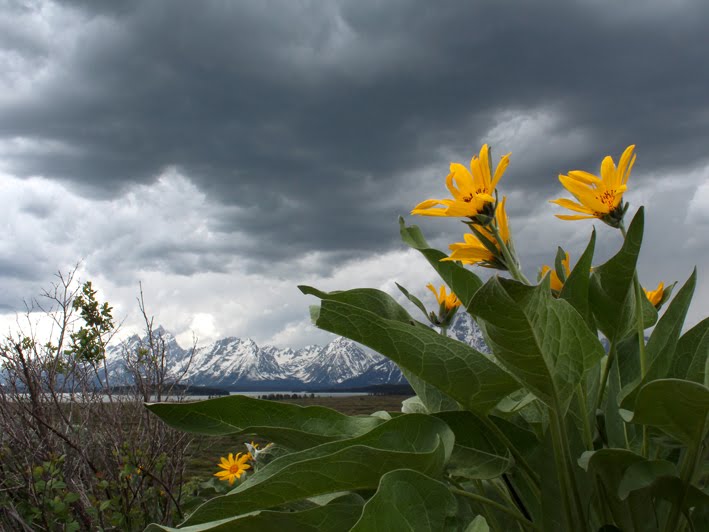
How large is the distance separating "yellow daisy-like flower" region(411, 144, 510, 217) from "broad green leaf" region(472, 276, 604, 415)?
474 millimetres

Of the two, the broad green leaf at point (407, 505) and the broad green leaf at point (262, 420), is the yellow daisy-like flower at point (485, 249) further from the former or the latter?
the broad green leaf at point (407, 505)

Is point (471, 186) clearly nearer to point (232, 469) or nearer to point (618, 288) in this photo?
point (618, 288)

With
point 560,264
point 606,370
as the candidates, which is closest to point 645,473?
point 606,370

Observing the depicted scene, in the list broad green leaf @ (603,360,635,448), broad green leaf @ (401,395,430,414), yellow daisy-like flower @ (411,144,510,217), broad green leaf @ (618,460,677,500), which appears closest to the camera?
broad green leaf @ (618,460,677,500)

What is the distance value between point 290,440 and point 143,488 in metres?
Result: 3.49

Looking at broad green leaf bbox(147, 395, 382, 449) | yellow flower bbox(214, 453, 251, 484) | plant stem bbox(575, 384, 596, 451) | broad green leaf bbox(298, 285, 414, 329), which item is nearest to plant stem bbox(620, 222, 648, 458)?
plant stem bbox(575, 384, 596, 451)

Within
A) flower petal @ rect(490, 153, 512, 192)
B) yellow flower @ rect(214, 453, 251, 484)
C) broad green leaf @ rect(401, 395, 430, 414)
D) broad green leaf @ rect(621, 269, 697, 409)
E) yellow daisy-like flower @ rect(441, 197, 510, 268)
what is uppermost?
flower petal @ rect(490, 153, 512, 192)

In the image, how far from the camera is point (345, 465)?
75 centimetres

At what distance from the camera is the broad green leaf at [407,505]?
2.27 ft

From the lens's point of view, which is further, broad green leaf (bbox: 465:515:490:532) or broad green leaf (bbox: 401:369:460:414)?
broad green leaf (bbox: 401:369:460:414)

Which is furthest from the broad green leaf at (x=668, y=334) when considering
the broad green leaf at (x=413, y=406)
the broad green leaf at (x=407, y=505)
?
the broad green leaf at (x=413, y=406)

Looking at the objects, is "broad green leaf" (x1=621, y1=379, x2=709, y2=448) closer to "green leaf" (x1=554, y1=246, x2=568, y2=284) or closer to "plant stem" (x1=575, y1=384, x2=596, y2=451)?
"plant stem" (x1=575, y1=384, x2=596, y2=451)

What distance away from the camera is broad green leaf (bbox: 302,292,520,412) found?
81 centimetres

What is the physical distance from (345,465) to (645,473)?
444mm
